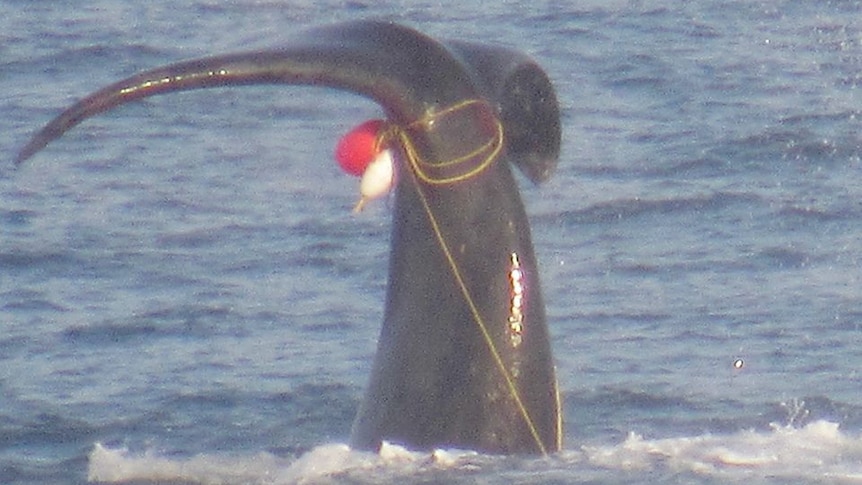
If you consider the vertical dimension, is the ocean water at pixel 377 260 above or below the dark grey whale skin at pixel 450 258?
below

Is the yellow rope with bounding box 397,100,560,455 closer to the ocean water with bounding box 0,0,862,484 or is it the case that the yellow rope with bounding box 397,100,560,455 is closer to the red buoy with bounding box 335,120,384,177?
the red buoy with bounding box 335,120,384,177

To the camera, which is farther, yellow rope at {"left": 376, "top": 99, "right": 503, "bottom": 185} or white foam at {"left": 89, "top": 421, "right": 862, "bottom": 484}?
yellow rope at {"left": 376, "top": 99, "right": 503, "bottom": 185}

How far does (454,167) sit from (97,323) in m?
5.05

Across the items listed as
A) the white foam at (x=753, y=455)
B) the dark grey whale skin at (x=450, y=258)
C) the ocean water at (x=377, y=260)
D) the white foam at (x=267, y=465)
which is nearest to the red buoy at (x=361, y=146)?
the dark grey whale skin at (x=450, y=258)

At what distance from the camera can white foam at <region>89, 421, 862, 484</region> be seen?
8.00 meters

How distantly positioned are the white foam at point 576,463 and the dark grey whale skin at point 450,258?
6.7 inches

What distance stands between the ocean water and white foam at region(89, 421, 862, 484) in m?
0.02

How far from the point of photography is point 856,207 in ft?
50.7

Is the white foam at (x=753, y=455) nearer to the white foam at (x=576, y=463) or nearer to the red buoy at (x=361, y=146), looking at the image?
the white foam at (x=576, y=463)

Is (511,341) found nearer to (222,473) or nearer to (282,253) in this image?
(222,473)

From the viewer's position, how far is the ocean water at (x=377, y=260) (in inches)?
400

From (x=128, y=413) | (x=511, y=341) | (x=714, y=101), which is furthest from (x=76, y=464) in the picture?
(x=714, y=101)

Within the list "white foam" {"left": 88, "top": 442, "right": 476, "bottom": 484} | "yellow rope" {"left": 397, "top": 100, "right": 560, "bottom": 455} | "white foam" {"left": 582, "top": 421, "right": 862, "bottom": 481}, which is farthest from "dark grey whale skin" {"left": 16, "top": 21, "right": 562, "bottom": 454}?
"white foam" {"left": 582, "top": 421, "right": 862, "bottom": 481}

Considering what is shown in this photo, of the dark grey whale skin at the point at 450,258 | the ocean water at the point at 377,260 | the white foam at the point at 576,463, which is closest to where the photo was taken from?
the white foam at the point at 576,463
